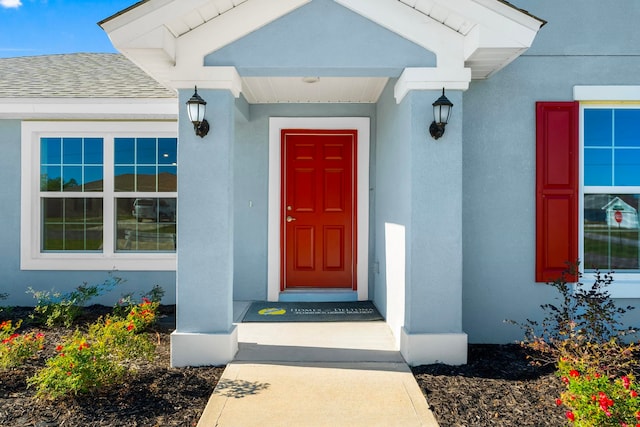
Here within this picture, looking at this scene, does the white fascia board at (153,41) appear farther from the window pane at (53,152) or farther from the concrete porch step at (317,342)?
the window pane at (53,152)

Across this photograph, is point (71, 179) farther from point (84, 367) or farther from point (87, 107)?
point (84, 367)

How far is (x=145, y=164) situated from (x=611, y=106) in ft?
19.0

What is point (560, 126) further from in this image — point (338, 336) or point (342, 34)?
point (338, 336)

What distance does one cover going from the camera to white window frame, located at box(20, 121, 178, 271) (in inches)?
247

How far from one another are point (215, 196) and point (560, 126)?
140 inches

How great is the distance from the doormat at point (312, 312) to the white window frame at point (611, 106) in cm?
245

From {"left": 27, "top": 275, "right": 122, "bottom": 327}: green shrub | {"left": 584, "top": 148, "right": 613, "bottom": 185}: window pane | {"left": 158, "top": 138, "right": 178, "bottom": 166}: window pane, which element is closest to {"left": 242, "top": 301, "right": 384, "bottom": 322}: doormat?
{"left": 27, "top": 275, "right": 122, "bottom": 327}: green shrub

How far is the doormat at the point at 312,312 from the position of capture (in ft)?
18.1

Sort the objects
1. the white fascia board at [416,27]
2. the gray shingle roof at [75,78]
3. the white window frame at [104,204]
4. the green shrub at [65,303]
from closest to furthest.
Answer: the white fascia board at [416,27] < the green shrub at [65,303] < the gray shingle roof at [75,78] < the white window frame at [104,204]

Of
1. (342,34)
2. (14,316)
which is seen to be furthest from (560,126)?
(14,316)

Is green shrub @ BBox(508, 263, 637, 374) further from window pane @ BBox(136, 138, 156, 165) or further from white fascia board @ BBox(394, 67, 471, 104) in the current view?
window pane @ BBox(136, 138, 156, 165)

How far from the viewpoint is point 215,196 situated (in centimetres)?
417

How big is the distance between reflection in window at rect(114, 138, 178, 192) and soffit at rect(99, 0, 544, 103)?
6.92ft

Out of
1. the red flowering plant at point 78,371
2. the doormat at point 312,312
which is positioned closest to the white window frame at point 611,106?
the doormat at point 312,312
